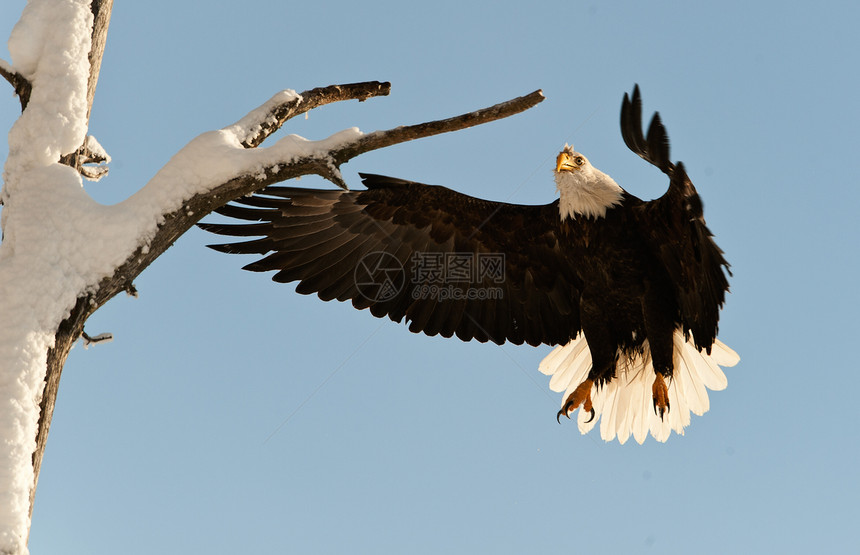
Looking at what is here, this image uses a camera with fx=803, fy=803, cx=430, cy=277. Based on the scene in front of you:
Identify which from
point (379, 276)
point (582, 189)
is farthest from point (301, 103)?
point (582, 189)

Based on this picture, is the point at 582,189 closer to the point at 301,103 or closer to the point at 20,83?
the point at 301,103

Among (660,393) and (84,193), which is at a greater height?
(660,393)

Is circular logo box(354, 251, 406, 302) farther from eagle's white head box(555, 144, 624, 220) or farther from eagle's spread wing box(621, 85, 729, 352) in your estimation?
eagle's spread wing box(621, 85, 729, 352)

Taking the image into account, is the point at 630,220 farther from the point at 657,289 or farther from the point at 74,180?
the point at 74,180

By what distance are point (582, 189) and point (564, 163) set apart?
0.24 meters

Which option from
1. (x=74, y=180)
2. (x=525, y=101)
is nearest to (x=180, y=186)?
(x=74, y=180)

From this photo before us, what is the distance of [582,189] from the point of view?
457 cm

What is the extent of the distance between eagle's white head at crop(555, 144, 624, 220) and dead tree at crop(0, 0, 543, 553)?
1013mm

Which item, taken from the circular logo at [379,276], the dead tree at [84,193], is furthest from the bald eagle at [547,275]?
the dead tree at [84,193]

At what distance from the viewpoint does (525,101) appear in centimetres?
368

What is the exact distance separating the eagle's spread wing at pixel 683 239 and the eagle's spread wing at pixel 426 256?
68cm

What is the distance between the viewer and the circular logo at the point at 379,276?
16.1 ft

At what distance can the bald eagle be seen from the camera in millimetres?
4473

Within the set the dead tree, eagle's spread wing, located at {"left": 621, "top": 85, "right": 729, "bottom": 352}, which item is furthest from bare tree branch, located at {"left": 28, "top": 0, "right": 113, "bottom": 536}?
eagle's spread wing, located at {"left": 621, "top": 85, "right": 729, "bottom": 352}
